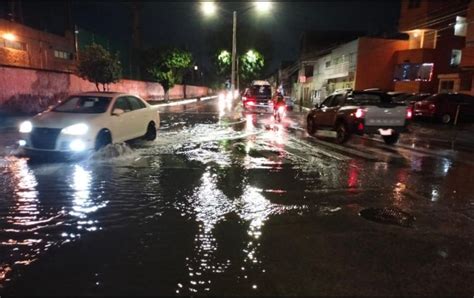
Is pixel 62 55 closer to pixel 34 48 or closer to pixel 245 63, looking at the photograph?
pixel 34 48

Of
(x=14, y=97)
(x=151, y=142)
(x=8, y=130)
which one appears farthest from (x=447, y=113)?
(x=14, y=97)

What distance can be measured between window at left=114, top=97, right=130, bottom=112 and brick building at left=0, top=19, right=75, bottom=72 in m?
18.1

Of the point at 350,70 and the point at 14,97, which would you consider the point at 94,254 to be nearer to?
the point at 14,97

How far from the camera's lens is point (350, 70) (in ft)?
133

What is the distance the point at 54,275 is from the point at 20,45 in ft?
99.7

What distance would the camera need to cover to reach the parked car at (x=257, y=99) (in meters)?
30.5

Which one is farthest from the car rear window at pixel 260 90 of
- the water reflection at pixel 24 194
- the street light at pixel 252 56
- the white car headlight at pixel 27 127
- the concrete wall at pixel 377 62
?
the street light at pixel 252 56

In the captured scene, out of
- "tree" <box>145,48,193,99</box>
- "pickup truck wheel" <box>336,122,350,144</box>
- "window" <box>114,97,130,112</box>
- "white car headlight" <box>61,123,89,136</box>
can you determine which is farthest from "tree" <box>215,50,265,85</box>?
"white car headlight" <box>61,123,89,136</box>

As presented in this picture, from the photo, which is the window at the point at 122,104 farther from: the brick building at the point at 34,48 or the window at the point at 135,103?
the brick building at the point at 34,48

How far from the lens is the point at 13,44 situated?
28844mm

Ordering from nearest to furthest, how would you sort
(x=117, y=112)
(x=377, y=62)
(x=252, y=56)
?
(x=117, y=112) → (x=377, y=62) → (x=252, y=56)

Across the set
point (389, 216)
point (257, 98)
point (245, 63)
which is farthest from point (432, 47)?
point (389, 216)

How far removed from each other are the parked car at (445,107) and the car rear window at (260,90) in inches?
475

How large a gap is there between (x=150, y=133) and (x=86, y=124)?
3541 millimetres
